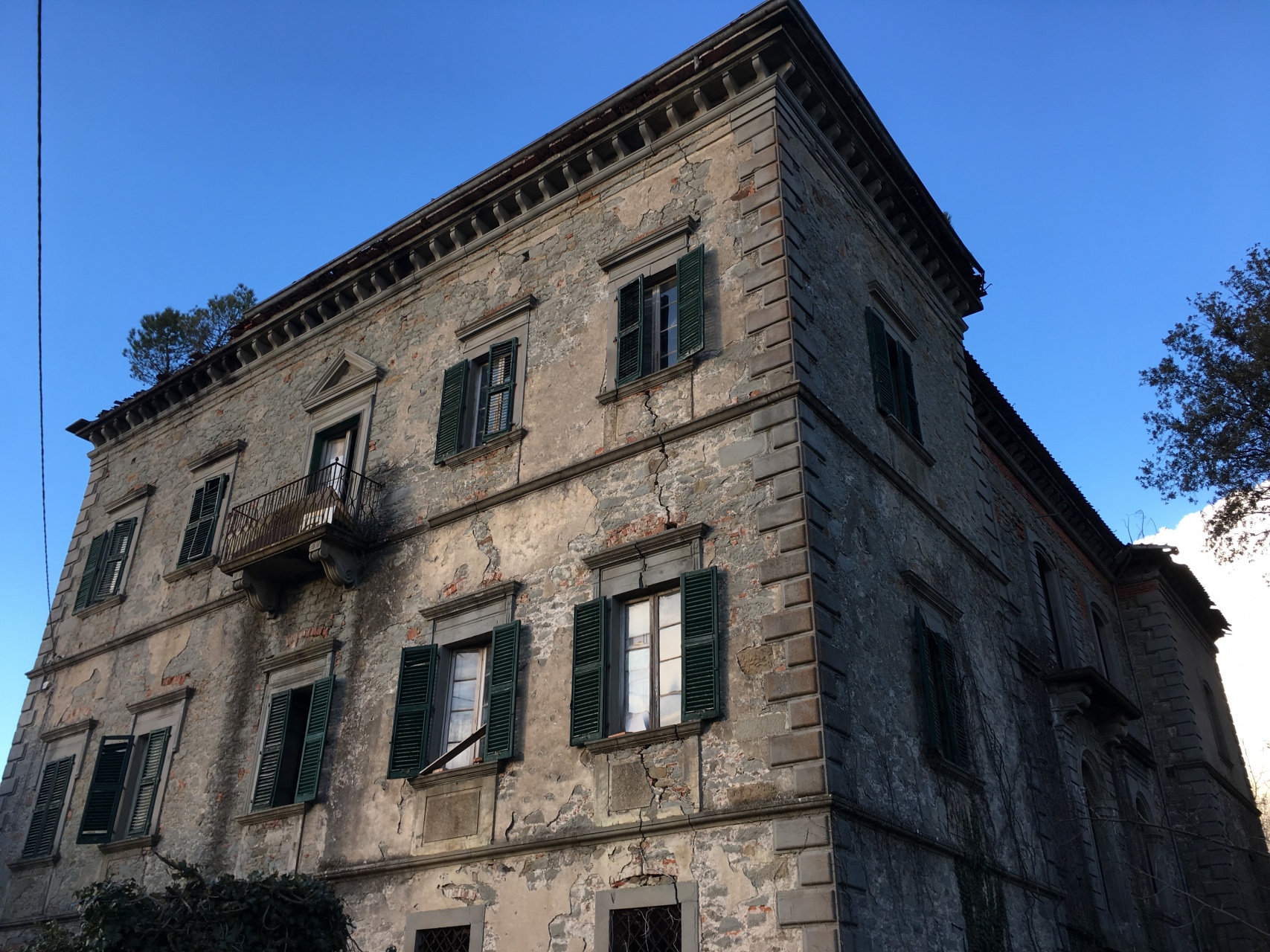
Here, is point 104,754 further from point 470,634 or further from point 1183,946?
point 1183,946

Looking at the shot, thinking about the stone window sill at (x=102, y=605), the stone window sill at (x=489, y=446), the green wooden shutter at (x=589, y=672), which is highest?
the stone window sill at (x=102, y=605)

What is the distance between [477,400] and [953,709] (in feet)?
22.2

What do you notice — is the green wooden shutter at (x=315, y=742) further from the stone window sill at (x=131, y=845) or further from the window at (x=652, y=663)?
the window at (x=652, y=663)

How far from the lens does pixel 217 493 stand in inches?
642

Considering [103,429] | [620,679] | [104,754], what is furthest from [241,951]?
[103,429]

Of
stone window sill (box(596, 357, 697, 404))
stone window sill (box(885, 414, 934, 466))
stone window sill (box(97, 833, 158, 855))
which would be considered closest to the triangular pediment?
stone window sill (box(596, 357, 697, 404))

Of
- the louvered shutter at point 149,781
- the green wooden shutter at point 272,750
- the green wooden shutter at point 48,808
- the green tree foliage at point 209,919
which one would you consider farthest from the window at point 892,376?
the green wooden shutter at point 48,808

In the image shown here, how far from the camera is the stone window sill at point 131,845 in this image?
13.5 meters

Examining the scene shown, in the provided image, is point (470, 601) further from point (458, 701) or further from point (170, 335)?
point (170, 335)

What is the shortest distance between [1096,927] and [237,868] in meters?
10.5

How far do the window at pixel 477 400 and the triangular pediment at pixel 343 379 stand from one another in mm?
1787

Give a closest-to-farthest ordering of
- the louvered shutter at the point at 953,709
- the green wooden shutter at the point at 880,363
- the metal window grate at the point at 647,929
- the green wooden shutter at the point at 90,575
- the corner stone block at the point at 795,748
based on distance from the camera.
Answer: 1. the corner stone block at the point at 795,748
2. the metal window grate at the point at 647,929
3. the louvered shutter at the point at 953,709
4. the green wooden shutter at the point at 880,363
5. the green wooden shutter at the point at 90,575

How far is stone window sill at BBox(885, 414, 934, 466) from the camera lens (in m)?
12.3

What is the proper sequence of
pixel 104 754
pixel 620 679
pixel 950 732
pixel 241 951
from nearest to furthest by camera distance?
pixel 241 951
pixel 620 679
pixel 950 732
pixel 104 754
